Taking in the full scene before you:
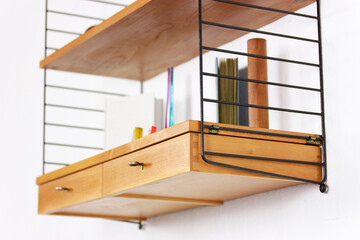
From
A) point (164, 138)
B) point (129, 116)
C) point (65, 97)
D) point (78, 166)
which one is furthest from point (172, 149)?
point (65, 97)

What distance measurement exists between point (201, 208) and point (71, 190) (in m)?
0.39

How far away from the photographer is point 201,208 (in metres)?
1.85

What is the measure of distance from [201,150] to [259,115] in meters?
0.27

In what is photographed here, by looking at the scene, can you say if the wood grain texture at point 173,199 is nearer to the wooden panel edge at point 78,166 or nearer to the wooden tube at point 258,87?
the wooden panel edge at point 78,166

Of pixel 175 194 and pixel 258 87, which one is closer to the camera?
pixel 258 87

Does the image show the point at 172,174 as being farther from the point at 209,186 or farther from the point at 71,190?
the point at 71,190

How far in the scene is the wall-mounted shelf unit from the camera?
1.34m

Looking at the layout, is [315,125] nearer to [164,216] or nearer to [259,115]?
[259,115]

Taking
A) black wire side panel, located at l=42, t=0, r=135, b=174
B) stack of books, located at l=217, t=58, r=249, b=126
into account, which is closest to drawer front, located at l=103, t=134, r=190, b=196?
stack of books, located at l=217, t=58, r=249, b=126

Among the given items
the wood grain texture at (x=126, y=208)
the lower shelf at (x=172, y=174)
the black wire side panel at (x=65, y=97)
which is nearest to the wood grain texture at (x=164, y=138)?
the lower shelf at (x=172, y=174)

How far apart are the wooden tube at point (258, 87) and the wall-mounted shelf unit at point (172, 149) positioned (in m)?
0.10

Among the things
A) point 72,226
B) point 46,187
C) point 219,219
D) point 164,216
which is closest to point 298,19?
point 219,219

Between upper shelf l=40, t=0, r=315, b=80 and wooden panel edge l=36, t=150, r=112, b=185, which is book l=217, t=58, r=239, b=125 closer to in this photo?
upper shelf l=40, t=0, r=315, b=80

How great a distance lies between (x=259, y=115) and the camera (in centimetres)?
151
